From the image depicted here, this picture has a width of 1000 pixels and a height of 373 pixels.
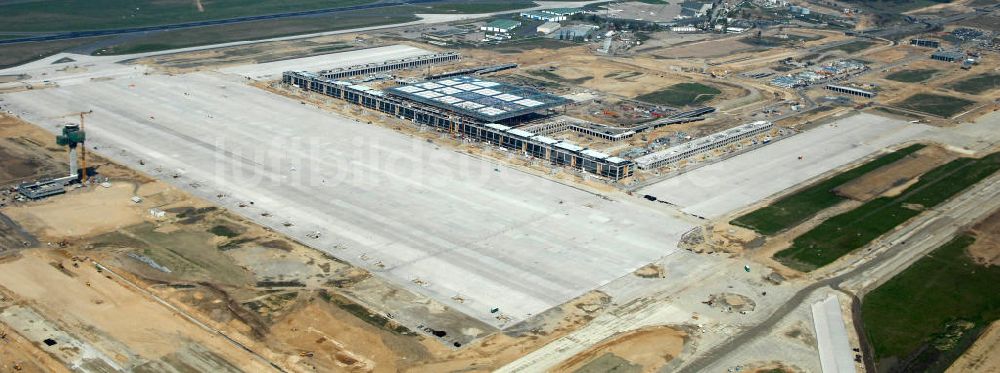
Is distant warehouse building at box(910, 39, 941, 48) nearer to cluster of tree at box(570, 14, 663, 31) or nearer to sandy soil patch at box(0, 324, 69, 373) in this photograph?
cluster of tree at box(570, 14, 663, 31)

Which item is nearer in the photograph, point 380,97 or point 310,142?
point 310,142

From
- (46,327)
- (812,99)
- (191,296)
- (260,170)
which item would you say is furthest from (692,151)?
(46,327)

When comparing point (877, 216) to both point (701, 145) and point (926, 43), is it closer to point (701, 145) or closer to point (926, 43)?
point (701, 145)

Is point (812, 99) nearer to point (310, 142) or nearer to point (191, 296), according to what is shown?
point (310, 142)

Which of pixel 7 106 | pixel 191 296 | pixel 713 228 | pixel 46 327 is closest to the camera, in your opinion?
pixel 46 327

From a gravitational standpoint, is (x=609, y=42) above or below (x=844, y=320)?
above

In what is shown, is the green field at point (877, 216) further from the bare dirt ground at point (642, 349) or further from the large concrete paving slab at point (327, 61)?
the large concrete paving slab at point (327, 61)

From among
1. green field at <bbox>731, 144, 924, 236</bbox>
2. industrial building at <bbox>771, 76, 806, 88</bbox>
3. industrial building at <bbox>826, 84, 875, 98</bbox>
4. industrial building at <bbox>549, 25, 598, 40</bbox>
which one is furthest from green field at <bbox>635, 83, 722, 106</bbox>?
industrial building at <bbox>549, 25, 598, 40</bbox>
